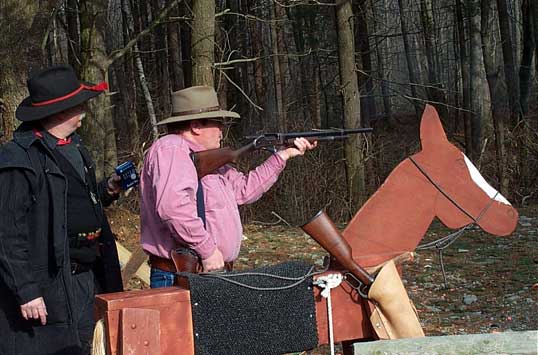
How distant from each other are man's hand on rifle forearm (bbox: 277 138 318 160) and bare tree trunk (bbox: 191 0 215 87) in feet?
21.1

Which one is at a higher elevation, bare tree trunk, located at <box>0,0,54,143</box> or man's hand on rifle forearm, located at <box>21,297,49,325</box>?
bare tree trunk, located at <box>0,0,54,143</box>

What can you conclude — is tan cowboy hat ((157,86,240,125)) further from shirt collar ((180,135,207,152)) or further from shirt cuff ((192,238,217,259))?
shirt cuff ((192,238,217,259))

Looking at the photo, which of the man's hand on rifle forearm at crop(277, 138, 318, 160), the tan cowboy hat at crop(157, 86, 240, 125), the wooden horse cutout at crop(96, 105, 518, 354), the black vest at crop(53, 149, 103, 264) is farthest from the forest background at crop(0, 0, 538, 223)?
the wooden horse cutout at crop(96, 105, 518, 354)

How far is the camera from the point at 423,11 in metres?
21.1

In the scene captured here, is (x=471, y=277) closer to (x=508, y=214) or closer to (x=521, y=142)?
(x=508, y=214)

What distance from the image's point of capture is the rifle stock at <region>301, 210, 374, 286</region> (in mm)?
3287

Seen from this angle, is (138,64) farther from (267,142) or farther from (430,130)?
(430,130)

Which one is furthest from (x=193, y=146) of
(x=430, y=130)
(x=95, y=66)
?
(x=95, y=66)

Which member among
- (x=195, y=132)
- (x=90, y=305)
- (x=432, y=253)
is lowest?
(x=432, y=253)

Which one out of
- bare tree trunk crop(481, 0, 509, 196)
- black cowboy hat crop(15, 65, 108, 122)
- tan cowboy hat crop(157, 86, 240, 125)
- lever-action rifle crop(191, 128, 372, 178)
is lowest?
bare tree trunk crop(481, 0, 509, 196)

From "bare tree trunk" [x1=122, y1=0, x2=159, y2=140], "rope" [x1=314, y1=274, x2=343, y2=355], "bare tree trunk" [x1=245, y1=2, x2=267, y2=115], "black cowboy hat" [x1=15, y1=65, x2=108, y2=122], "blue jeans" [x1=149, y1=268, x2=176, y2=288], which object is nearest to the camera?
"rope" [x1=314, y1=274, x2=343, y2=355]

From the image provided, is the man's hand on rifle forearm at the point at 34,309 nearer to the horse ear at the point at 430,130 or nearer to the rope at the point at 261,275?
the rope at the point at 261,275

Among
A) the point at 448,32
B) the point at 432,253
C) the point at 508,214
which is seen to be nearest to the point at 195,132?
the point at 508,214

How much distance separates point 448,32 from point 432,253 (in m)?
27.3
